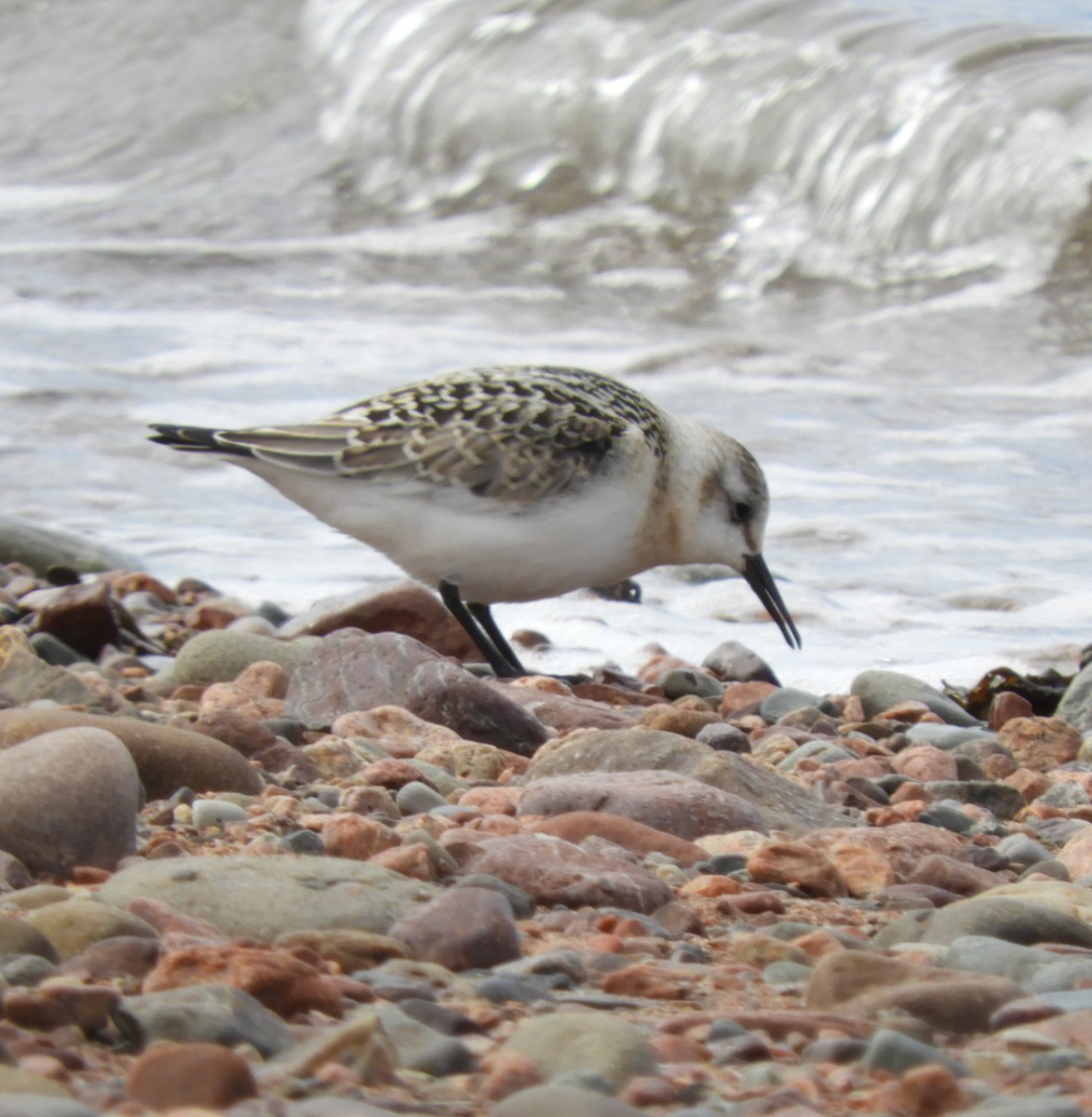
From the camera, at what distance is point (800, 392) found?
941 centimetres

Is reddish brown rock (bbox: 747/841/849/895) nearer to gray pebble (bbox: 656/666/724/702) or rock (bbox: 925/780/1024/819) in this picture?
rock (bbox: 925/780/1024/819)

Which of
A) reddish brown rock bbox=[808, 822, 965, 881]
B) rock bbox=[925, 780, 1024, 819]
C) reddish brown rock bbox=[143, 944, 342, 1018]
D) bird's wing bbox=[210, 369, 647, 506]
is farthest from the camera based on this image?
bird's wing bbox=[210, 369, 647, 506]

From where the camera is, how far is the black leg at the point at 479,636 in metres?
4.83

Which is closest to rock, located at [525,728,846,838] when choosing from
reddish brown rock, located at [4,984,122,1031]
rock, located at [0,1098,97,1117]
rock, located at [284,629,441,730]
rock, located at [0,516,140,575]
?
rock, located at [284,629,441,730]

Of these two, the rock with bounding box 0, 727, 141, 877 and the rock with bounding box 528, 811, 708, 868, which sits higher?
the rock with bounding box 0, 727, 141, 877

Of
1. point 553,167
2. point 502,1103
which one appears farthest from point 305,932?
point 553,167

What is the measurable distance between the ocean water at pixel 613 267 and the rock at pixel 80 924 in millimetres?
3379

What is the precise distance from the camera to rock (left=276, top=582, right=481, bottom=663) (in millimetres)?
5160

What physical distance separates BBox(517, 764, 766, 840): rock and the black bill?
2.34 meters

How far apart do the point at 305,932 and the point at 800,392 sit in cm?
759

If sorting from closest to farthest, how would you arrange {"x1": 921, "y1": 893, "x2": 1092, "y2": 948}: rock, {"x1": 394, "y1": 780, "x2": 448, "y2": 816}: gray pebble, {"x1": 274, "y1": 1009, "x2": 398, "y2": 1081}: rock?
{"x1": 274, "y1": 1009, "x2": 398, "y2": 1081}: rock < {"x1": 921, "y1": 893, "x2": 1092, "y2": 948}: rock < {"x1": 394, "y1": 780, "x2": 448, "y2": 816}: gray pebble

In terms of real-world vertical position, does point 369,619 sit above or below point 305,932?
below

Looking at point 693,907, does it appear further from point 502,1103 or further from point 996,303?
point 996,303

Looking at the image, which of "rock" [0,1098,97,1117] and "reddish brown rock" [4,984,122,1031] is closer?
"rock" [0,1098,97,1117]
